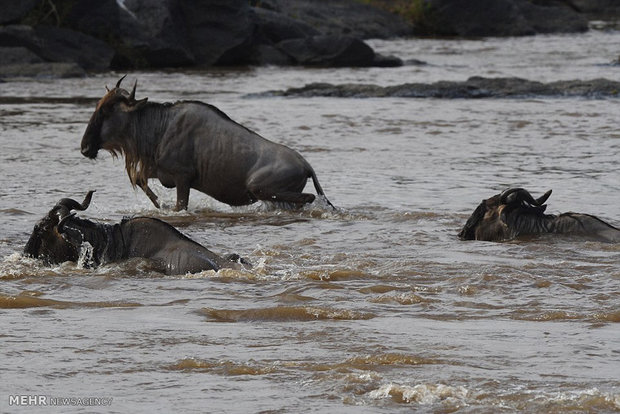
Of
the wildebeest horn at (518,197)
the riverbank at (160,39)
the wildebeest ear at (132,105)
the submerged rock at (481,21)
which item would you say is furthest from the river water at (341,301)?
the submerged rock at (481,21)

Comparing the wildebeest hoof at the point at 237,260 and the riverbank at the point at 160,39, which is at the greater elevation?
the riverbank at the point at 160,39

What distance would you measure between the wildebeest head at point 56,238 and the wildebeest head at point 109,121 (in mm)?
3521

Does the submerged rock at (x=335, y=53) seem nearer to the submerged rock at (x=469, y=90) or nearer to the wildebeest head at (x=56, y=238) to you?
the submerged rock at (x=469, y=90)

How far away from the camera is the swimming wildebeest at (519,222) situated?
10.4 meters

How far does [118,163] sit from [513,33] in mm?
32404

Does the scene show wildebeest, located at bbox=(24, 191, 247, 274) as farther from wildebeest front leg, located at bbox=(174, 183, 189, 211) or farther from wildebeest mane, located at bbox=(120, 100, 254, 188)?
wildebeest mane, located at bbox=(120, 100, 254, 188)

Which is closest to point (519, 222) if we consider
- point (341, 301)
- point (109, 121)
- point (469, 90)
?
point (341, 301)

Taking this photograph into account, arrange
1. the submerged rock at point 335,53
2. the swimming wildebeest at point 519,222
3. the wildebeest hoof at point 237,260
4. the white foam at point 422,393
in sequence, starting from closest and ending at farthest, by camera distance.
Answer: the white foam at point 422,393 < the wildebeest hoof at point 237,260 < the swimming wildebeest at point 519,222 < the submerged rock at point 335,53

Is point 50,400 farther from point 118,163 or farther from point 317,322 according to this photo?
point 118,163

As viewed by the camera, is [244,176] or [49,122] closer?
[244,176]

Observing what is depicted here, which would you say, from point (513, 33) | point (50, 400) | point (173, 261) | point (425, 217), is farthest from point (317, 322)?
point (513, 33)

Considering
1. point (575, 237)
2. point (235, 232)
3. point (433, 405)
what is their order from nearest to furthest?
1. point (433, 405)
2. point (575, 237)
3. point (235, 232)

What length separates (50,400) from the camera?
5828 millimetres

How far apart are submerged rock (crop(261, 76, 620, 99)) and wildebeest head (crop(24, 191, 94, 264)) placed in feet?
52.0
